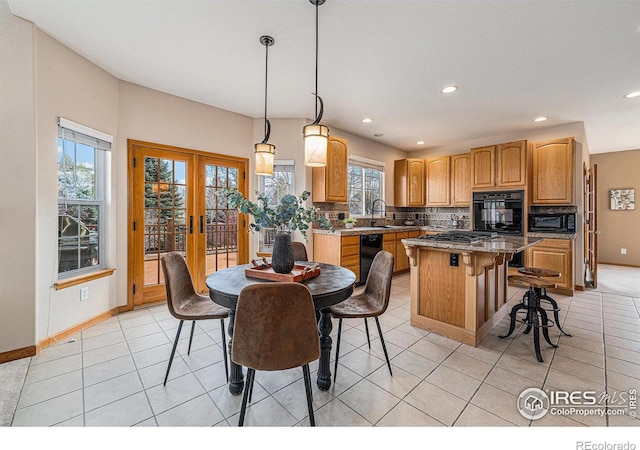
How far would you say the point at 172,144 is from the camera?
3.54 m

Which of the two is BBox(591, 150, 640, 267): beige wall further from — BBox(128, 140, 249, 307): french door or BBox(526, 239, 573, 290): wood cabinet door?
BBox(128, 140, 249, 307): french door

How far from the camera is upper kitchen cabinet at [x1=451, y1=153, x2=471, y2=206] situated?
5.07m

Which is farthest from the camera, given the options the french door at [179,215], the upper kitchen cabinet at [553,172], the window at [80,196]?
the upper kitchen cabinet at [553,172]

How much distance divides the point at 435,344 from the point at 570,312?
208 centimetres

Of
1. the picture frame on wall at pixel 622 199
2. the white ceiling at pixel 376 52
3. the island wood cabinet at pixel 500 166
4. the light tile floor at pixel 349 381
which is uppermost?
the white ceiling at pixel 376 52

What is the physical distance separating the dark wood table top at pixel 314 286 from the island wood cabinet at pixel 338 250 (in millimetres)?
1885

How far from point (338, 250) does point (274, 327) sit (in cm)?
274

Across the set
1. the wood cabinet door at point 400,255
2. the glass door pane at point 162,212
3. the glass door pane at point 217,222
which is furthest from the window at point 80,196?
the wood cabinet door at point 400,255

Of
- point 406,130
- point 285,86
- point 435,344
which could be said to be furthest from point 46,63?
point 406,130

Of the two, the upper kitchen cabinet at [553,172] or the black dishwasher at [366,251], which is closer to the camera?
the upper kitchen cabinet at [553,172]

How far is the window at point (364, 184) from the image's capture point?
5242mm

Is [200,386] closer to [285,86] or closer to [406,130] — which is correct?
[285,86]

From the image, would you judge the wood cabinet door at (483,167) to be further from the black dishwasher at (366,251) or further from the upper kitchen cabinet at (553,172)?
the black dishwasher at (366,251)

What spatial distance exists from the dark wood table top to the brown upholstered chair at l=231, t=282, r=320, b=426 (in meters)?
0.21
